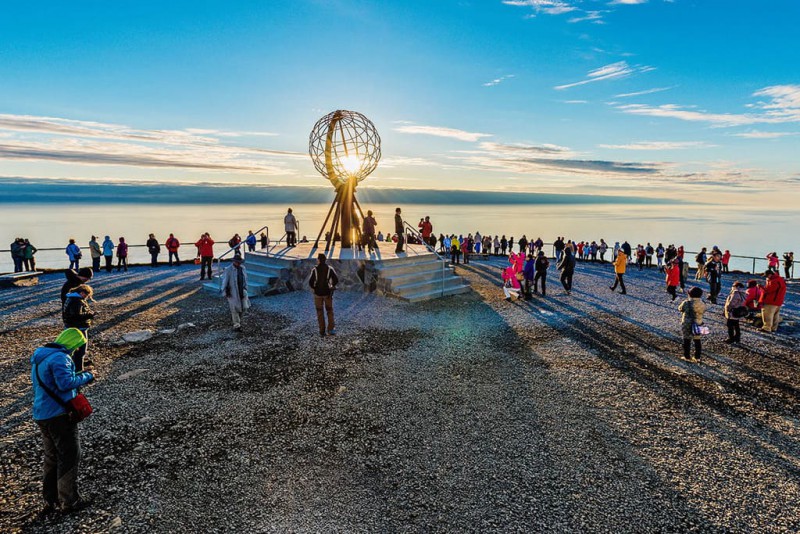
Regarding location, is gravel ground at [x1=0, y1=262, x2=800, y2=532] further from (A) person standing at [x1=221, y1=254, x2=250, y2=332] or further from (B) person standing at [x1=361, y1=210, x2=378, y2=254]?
(B) person standing at [x1=361, y1=210, x2=378, y2=254]

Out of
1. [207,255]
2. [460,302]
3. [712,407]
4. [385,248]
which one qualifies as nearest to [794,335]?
[712,407]

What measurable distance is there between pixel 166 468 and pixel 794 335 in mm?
13688

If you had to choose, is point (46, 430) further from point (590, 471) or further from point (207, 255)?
point (207, 255)

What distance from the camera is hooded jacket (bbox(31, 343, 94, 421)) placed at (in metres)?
4.18

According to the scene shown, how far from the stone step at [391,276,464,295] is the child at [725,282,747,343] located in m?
8.07

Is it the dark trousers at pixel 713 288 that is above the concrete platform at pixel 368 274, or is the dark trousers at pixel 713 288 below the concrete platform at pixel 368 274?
below

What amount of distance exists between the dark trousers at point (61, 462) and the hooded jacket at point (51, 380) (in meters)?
0.14

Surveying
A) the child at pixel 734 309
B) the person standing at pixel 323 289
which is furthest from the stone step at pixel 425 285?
the child at pixel 734 309

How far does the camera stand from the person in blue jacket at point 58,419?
4.19m

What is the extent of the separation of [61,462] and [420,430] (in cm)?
414

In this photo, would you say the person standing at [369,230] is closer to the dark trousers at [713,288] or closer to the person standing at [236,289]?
the person standing at [236,289]

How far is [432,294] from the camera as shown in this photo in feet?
48.0

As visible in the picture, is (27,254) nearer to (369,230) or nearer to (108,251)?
(108,251)

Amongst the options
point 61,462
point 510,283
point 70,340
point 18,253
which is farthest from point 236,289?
point 18,253
